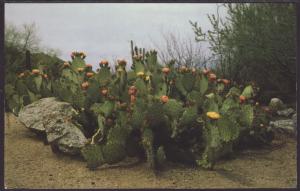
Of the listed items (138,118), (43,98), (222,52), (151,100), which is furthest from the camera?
(222,52)

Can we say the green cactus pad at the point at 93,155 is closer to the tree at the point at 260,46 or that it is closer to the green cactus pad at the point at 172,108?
the green cactus pad at the point at 172,108

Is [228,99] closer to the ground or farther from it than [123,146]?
farther from it

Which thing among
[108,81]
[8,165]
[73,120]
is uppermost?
[108,81]

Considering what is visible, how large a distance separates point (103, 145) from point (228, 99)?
144 centimetres

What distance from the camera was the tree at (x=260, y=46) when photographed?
7648 mm

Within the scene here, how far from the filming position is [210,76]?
5.68 metres

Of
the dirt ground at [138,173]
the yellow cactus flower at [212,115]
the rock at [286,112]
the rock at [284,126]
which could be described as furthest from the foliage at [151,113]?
the rock at [286,112]

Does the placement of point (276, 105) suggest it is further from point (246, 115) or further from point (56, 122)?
point (56, 122)

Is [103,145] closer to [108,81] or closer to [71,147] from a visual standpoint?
[71,147]

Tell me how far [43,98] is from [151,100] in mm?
1534

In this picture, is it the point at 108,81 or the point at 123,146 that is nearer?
the point at 123,146

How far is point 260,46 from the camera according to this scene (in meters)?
7.79

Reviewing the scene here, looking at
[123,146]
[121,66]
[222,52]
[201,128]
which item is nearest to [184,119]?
[201,128]

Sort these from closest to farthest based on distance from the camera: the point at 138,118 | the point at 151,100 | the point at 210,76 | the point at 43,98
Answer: the point at 138,118, the point at 151,100, the point at 210,76, the point at 43,98
